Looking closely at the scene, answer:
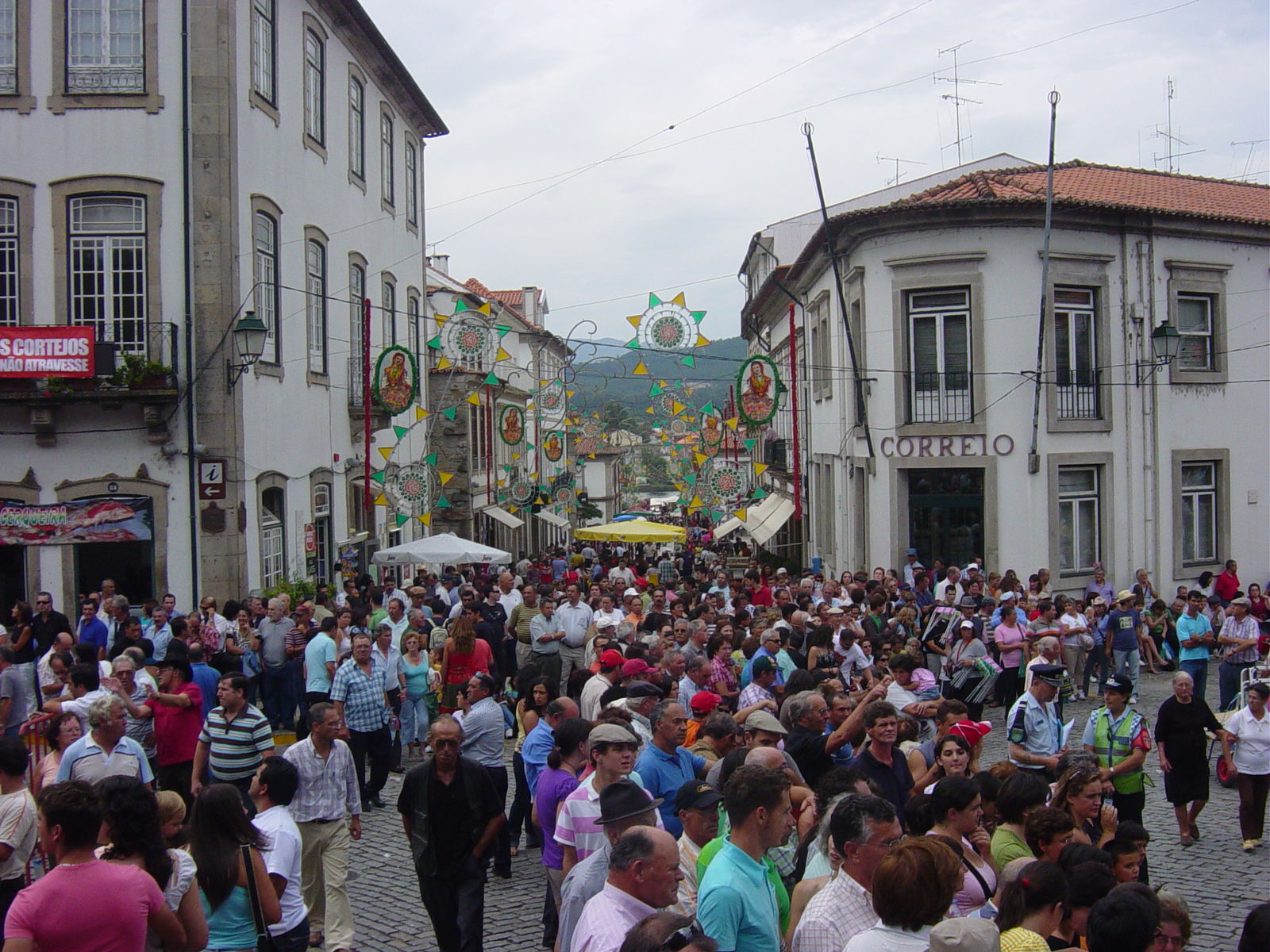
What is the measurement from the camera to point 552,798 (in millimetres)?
6496

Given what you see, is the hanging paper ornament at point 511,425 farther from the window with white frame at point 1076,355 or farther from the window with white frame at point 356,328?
the window with white frame at point 1076,355

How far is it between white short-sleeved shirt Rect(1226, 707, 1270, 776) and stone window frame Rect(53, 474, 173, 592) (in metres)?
13.9

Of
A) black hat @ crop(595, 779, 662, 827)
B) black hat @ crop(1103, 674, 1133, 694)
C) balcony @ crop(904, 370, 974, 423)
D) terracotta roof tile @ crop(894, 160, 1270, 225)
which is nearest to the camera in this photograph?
black hat @ crop(595, 779, 662, 827)

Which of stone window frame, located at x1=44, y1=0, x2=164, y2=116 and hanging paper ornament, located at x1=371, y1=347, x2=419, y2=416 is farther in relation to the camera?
hanging paper ornament, located at x1=371, y1=347, x2=419, y2=416

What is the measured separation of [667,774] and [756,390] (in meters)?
15.0

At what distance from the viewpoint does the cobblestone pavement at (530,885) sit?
7.43m

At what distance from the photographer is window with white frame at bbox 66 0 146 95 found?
17047 mm

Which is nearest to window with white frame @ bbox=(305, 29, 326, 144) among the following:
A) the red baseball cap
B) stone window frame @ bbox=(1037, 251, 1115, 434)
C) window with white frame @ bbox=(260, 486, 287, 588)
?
window with white frame @ bbox=(260, 486, 287, 588)

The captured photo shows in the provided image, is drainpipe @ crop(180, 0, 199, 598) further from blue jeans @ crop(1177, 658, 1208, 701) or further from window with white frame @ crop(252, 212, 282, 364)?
blue jeans @ crop(1177, 658, 1208, 701)

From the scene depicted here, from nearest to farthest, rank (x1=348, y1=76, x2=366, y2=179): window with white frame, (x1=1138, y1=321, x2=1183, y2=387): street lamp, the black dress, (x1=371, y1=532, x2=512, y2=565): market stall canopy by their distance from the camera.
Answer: the black dress → (x1=371, y1=532, x2=512, y2=565): market stall canopy → (x1=1138, y1=321, x2=1183, y2=387): street lamp → (x1=348, y1=76, x2=366, y2=179): window with white frame

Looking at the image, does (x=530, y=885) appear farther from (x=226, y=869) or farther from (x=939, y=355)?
(x=939, y=355)

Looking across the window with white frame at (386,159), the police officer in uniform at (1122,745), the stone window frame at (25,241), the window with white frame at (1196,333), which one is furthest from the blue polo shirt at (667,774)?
the window with white frame at (386,159)

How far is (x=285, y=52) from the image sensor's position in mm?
19953

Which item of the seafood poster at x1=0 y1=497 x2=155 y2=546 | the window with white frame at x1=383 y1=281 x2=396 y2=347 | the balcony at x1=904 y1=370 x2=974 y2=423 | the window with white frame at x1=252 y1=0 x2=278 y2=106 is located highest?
the window with white frame at x1=252 y1=0 x2=278 y2=106
